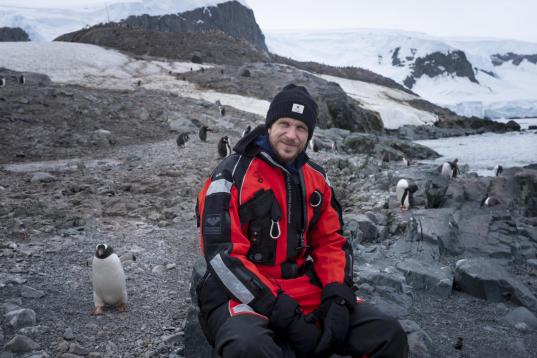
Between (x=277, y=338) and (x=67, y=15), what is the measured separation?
68463 millimetres

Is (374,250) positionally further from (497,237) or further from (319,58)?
(319,58)

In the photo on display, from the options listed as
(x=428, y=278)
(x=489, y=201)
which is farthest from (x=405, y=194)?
(x=428, y=278)

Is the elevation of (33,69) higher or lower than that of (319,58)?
lower

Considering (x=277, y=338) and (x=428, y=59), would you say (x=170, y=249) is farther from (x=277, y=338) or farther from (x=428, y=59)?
(x=428, y=59)

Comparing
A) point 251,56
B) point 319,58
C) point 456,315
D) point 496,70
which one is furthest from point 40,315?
point 496,70

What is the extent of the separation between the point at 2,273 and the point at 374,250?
13.5ft

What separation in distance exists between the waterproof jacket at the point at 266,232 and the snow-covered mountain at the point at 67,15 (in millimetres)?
60015

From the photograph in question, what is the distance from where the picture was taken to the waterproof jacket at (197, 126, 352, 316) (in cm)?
239

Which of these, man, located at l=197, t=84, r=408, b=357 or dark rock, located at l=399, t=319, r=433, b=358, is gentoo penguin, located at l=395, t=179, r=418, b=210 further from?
man, located at l=197, t=84, r=408, b=357

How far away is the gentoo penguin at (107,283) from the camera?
360 centimetres

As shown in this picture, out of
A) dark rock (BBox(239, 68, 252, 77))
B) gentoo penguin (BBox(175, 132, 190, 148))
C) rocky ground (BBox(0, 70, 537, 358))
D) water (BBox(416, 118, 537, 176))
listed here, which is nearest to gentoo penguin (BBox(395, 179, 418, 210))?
rocky ground (BBox(0, 70, 537, 358))

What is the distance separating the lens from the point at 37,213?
593 cm

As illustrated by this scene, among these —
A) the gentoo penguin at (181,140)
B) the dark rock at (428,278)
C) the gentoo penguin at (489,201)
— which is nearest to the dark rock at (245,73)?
the gentoo penguin at (181,140)

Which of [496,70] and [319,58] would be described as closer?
[319,58]
